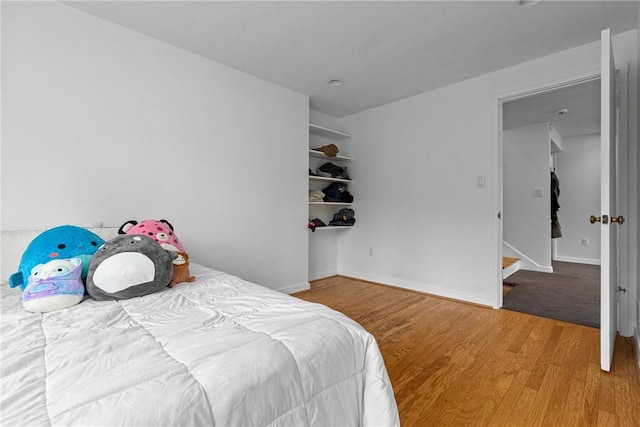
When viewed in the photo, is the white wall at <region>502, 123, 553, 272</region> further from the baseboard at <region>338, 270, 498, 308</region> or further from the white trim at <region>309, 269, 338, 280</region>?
the white trim at <region>309, 269, 338, 280</region>

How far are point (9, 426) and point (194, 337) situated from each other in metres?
0.39

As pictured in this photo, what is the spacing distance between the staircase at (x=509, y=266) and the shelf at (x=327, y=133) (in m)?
2.78

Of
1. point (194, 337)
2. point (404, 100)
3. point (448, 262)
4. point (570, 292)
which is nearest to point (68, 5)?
point (194, 337)

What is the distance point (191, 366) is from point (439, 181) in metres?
3.07

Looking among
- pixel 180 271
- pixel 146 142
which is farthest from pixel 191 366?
pixel 146 142

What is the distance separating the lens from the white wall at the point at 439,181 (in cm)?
278

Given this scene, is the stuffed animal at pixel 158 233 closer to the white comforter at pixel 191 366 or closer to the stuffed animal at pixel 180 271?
the stuffed animal at pixel 180 271

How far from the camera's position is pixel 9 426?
1.69 ft

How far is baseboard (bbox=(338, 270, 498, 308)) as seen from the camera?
9.54 feet

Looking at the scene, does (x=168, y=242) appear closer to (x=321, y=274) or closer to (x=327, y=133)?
(x=321, y=274)

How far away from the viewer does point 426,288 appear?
10.8 feet

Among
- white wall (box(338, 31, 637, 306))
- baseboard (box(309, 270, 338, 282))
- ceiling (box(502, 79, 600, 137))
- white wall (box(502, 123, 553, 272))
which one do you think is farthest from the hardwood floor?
white wall (box(502, 123, 553, 272))

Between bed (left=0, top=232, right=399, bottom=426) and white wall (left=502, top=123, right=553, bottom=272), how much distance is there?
186 inches

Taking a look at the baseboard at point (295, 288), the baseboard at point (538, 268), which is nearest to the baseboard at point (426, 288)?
the baseboard at point (295, 288)
